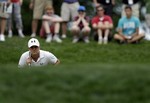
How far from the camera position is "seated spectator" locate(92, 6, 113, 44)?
53.7 ft

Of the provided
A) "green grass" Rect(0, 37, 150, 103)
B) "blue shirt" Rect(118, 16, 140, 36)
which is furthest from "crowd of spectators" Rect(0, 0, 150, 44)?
"green grass" Rect(0, 37, 150, 103)

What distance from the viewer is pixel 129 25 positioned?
16531 millimetres

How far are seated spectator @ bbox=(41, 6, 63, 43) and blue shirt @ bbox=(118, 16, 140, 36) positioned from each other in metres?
1.74

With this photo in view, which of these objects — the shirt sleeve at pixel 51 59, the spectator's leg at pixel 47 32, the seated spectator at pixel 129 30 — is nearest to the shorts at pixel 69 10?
the spectator's leg at pixel 47 32

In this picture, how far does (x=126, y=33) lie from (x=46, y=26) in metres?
2.25

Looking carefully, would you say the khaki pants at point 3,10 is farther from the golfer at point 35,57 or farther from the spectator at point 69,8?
the golfer at point 35,57

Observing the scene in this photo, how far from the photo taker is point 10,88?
6781 millimetres

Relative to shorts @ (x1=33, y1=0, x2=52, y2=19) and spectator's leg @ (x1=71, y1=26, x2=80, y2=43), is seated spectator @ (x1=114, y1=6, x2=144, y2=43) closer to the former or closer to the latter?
spectator's leg @ (x1=71, y1=26, x2=80, y2=43)

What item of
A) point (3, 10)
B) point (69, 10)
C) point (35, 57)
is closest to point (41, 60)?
point (35, 57)

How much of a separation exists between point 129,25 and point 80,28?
4.47 ft

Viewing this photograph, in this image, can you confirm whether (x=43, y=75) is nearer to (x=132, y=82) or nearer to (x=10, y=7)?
(x=132, y=82)

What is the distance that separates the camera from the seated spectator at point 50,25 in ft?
54.6

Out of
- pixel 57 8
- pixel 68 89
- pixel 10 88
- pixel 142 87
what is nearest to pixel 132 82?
pixel 142 87

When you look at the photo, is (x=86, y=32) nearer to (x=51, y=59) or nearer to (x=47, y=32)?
(x=47, y=32)
